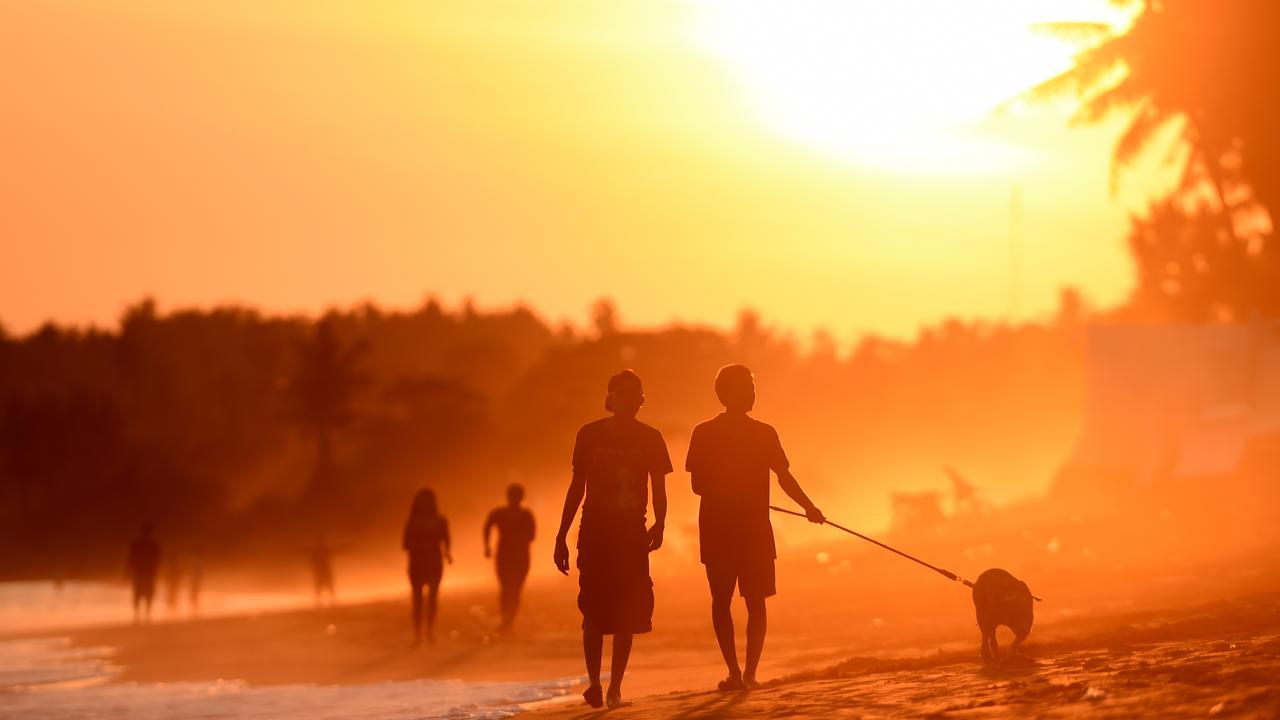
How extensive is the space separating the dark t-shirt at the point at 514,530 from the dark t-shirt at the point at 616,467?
9504 mm

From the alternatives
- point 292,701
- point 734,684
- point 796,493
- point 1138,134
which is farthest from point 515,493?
point 1138,134

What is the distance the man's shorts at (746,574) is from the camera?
11773 mm

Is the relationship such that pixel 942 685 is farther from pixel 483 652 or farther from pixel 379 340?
pixel 379 340

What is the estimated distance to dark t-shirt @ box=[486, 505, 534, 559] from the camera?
21031 millimetres

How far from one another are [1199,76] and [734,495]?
27.5 m

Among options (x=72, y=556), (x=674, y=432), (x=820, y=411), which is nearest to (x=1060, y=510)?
(x=674, y=432)

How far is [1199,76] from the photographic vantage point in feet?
119

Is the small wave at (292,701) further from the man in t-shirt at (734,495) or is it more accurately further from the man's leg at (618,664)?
the man in t-shirt at (734,495)

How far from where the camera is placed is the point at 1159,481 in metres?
34.1

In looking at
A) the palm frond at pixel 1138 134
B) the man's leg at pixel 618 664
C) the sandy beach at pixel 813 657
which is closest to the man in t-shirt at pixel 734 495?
the man's leg at pixel 618 664

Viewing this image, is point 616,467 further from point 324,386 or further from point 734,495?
point 324,386

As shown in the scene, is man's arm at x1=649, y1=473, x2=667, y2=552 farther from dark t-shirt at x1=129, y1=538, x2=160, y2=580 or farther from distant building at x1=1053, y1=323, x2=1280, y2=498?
distant building at x1=1053, y1=323, x2=1280, y2=498

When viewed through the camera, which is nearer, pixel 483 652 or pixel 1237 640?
pixel 1237 640

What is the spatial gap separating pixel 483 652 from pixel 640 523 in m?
8.62
